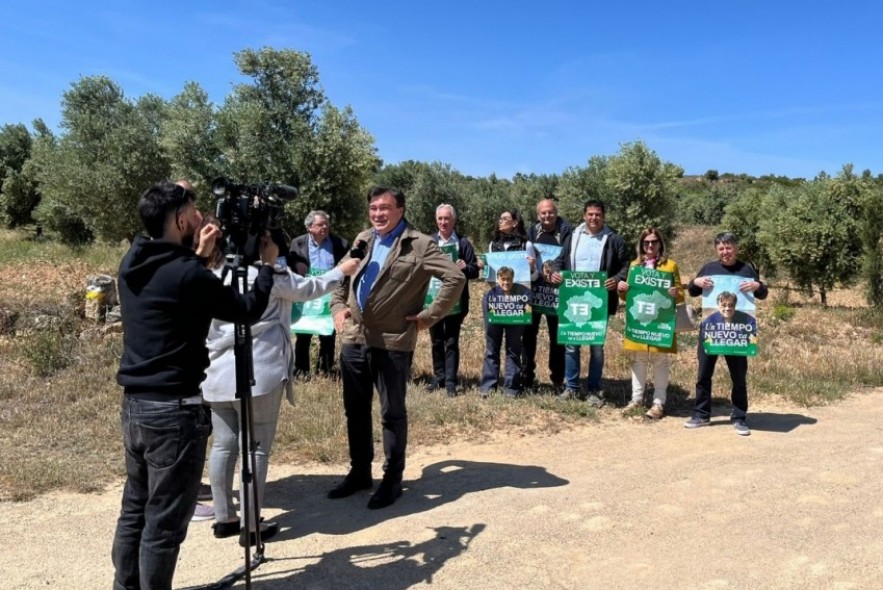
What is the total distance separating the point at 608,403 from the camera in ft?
25.9

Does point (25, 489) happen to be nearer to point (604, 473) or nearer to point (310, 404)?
point (310, 404)

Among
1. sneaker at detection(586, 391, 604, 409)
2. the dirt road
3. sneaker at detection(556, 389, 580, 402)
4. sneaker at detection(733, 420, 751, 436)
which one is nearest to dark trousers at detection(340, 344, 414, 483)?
the dirt road

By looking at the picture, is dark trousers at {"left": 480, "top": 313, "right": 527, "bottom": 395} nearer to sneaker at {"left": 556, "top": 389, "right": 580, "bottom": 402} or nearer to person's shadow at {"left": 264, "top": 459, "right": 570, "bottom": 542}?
sneaker at {"left": 556, "top": 389, "right": 580, "bottom": 402}

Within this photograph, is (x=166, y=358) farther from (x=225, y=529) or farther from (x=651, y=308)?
(x=651, y=308)

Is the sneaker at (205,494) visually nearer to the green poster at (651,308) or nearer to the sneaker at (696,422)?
the green poster at (651,308)

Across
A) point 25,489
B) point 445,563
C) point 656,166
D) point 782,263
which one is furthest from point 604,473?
point 656,166

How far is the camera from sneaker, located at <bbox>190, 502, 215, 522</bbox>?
476cm

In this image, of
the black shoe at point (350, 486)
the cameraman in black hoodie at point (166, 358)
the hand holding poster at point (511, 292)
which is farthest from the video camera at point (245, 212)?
the hand holding poster at point (511, 292)

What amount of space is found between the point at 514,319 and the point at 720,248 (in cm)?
243

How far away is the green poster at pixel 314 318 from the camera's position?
845 centimetres

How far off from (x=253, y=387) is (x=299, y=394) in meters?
3.66

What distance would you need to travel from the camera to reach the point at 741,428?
6766mm

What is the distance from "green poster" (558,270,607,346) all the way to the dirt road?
1.66 meters

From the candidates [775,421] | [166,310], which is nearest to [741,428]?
[775,421]
